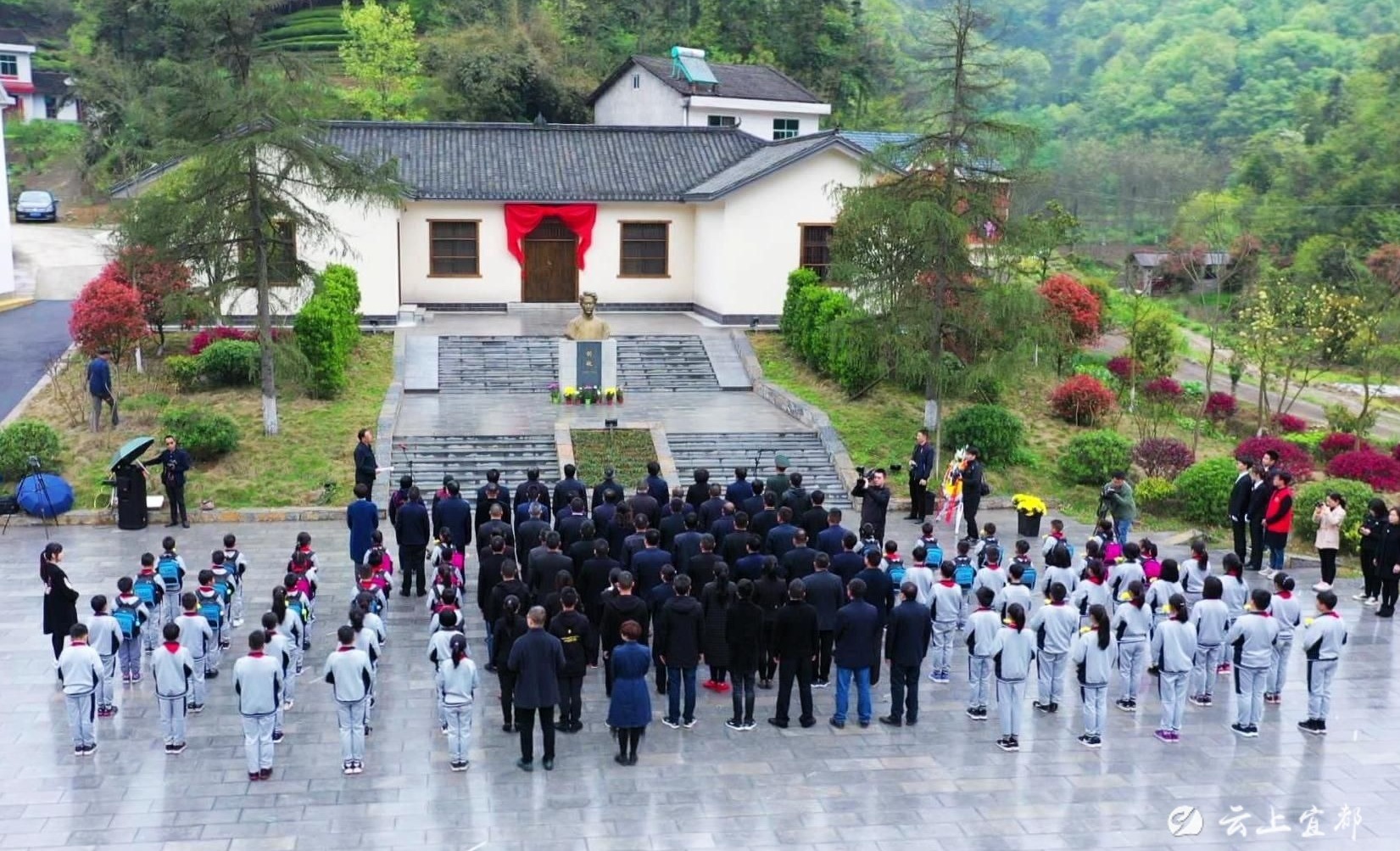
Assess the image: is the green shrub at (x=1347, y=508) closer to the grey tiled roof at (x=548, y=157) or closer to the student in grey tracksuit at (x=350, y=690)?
the student in grey tracksuit at (x=350, y=690)

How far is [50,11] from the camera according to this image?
66.2 metres

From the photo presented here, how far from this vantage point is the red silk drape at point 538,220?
3161cm

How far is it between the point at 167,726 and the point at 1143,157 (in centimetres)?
6924

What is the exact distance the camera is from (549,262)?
3228 cm

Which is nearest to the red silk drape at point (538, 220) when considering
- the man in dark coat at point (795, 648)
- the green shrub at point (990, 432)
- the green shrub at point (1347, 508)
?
the green shrub at point (990, 432)

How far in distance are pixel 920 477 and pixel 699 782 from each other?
923 cm

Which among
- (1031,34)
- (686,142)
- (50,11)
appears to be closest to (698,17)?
(686,142)

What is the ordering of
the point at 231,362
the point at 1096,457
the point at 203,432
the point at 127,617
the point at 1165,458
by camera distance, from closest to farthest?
the point at 127,617
the point at 203,432
the point at 1096,457
the point at 1165,458
the point at 231,362

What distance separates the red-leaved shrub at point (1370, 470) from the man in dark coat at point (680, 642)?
1431 centimetres

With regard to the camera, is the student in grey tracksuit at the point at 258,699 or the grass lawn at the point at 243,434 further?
the grass lawn at the point at 243,434

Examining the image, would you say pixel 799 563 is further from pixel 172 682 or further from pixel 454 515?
pixel 172 682

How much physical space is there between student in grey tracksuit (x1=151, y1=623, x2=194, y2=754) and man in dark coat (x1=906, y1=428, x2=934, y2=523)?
10918 millimetres

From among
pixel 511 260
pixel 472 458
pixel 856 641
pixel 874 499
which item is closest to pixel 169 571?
pixel 856 641

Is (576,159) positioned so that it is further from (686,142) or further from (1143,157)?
(1143,157)
